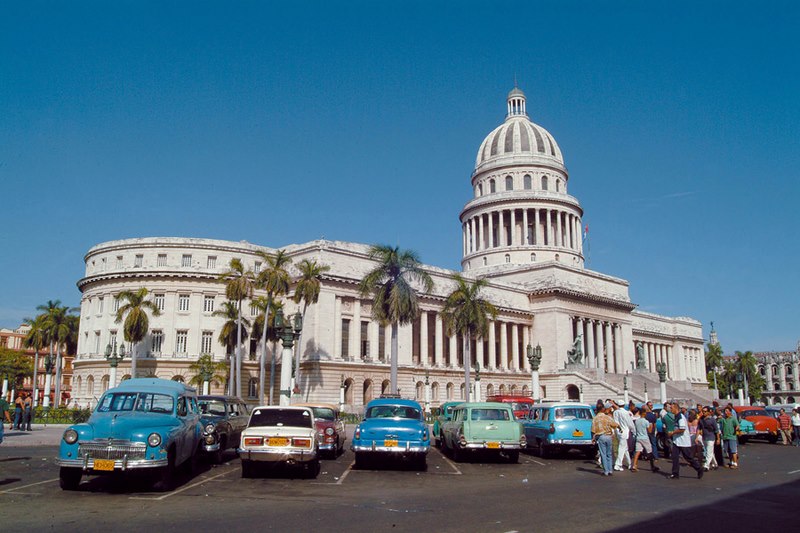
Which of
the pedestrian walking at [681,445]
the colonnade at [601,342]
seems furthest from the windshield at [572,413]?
the colonnade at [601,342]

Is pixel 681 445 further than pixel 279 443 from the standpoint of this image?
Yes

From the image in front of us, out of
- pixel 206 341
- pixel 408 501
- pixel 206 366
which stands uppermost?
pixel 206 341

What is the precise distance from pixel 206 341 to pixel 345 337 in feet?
41.6

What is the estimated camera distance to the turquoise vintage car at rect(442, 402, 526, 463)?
21109 mm

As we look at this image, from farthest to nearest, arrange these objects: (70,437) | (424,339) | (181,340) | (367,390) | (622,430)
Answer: (424,339)
(367,390)
(181,340)
(622,430)
(70,437)

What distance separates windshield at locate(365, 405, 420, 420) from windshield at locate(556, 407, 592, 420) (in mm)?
6193

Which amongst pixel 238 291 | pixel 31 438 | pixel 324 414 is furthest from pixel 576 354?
pixel 31 438

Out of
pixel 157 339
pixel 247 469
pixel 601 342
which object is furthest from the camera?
pixel 601 342

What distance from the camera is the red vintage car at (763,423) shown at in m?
32.5

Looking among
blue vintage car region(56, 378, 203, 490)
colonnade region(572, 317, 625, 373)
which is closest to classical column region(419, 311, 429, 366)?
colonnade region(572, 317, 625, 373)

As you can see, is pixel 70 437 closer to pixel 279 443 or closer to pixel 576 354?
pixel 279 443

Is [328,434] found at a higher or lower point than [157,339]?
lower

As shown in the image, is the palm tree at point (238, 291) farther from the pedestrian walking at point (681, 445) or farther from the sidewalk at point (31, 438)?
the pedestrian walking at point (681, 445)

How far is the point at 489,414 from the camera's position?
2184 centimetres
